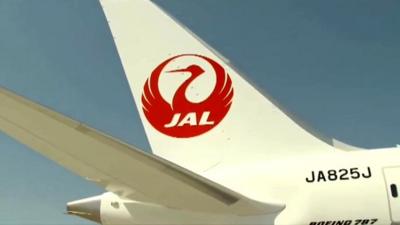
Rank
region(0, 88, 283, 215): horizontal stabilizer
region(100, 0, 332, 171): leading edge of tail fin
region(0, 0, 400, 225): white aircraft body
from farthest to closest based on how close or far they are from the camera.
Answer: region(100, 0, 332, 171): leading edge of tail fin → region(0, 0, 400, 225): white aircraft body → region(0, 88, 283, 215): horizontal stabilizer

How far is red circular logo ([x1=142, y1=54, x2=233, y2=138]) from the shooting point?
295 inches

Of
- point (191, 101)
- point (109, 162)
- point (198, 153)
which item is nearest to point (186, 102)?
point (191, 101)

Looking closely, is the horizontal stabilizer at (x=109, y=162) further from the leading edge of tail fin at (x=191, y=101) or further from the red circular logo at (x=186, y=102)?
the red circular logo at (x=186, y=102)

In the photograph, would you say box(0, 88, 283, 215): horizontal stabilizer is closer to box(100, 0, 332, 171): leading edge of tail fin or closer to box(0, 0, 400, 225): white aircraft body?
box(0, 0, 400, 225): white aircraft body

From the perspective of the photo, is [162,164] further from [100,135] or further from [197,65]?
[197,65]

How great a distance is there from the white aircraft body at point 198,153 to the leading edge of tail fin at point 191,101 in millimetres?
17

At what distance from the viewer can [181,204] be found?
5.61m

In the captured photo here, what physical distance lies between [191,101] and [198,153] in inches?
36.1

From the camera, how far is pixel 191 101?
766cm

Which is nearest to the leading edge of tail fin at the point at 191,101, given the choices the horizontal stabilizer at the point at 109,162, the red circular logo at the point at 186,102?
the red circular logo at the point at 186,102

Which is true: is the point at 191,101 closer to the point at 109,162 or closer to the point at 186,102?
the point at 186,102

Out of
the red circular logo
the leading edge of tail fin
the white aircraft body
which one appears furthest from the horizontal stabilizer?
the red circular logo

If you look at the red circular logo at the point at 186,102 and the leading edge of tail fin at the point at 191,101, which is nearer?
the leading edge of tail fin at the point at 191,101

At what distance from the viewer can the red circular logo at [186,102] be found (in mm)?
7480
